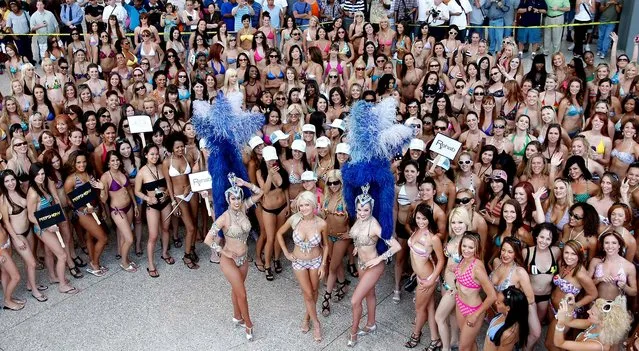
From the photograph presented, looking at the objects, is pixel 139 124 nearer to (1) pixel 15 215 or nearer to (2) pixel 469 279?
(1) pixel 15 215

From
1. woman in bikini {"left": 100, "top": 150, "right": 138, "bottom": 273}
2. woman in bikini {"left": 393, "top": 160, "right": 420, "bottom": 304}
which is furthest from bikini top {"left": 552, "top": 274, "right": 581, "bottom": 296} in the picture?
woman in bikini {"left": 100, "top": 150, "right": 138, "bottom": 273}

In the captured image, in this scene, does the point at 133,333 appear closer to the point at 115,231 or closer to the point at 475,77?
the point at 115,231

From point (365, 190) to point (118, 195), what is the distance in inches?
121

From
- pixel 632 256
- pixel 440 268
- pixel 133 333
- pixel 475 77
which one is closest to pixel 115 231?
pixel 133 333

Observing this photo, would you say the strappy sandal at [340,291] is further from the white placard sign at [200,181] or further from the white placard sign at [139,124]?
the white placard sign at [139,124]

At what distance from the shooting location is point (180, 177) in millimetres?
6973

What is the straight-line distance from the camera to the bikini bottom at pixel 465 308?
5.04 metres

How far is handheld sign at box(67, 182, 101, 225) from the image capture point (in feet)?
21.6

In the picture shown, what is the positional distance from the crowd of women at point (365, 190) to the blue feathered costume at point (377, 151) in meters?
0.16

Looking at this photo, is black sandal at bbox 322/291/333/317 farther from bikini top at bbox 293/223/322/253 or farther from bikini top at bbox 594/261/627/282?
bikini top at bbox 594/261/627/282

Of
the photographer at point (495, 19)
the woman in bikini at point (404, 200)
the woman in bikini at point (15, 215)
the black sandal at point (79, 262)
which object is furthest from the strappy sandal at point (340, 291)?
the photographer at point (495, 19)

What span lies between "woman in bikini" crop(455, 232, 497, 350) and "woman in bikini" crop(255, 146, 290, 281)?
228 centimetres

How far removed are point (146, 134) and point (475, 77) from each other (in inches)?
185

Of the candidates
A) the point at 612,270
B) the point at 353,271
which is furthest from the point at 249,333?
the point at 612,270
